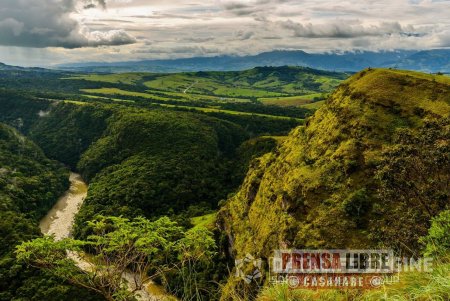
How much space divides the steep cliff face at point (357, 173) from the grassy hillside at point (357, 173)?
0.08m

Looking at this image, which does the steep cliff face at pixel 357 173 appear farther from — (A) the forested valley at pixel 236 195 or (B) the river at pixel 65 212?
(B) the river at pixel 65 212

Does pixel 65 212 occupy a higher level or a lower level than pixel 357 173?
lower

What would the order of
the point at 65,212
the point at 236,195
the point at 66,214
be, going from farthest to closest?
the point at 65,212, the point at 66,214, the point at 236,195

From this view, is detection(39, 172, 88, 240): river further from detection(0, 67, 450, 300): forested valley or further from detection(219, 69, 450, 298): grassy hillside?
detection(219, 69, 450, 298): grassy hillside

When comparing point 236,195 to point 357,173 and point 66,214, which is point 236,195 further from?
point 66,214

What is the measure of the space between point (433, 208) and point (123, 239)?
20454mm

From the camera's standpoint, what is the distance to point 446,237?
1733cm

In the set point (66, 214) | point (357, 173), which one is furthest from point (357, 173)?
point (66, 214)

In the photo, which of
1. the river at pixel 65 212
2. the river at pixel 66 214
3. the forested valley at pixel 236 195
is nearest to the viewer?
the forested valley at pixel 236 195

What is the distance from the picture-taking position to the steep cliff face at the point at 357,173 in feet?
78.9

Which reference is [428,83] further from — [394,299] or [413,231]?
[394,299]

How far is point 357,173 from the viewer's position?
154 feet

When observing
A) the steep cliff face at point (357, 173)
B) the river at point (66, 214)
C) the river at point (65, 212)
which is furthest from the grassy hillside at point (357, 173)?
the river at point (65, 212)

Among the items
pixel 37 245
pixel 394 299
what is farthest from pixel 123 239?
pixel 394 299
